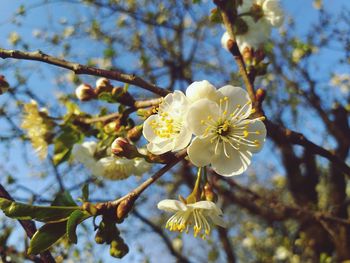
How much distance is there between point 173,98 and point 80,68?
0.26 m

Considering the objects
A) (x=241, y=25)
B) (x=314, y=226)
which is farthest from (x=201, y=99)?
(x=314, y=226)

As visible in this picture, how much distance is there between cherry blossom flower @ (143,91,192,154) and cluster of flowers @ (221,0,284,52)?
72cm

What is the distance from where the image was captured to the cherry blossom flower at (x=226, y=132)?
101 centimetres

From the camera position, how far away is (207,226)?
3.84 feet

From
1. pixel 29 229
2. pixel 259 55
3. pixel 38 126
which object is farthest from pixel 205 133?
pixel 38 126

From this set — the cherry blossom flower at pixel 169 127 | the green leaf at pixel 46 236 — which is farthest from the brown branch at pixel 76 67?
the green leaf at pixel 46 236

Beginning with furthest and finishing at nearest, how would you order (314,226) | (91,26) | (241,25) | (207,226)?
(91,26), (314,226), (241,25), (207,226)

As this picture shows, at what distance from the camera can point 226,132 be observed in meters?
1.14

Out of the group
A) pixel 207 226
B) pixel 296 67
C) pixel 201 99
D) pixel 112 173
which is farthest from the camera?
pixel 296 67

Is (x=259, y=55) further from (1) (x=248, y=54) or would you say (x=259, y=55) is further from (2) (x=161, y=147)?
(2) (x=161, y=147)

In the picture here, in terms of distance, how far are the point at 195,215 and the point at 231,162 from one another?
0.19 m

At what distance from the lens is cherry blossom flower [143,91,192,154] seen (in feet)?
3.35

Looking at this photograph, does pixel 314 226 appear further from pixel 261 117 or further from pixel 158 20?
pixel 261 117

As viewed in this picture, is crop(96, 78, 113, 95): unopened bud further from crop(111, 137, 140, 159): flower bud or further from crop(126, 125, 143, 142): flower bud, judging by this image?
crop(111, 137, 140, 159): flower bud
